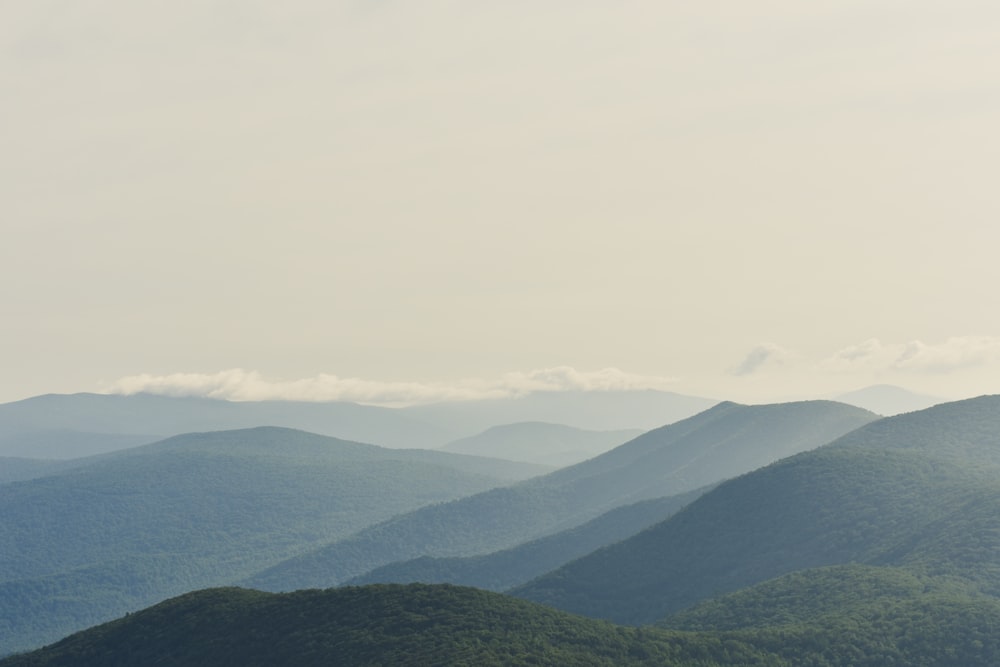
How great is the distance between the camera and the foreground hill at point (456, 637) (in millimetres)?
144250

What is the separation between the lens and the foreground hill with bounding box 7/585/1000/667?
473 feet

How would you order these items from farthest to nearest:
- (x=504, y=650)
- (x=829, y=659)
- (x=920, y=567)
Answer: (x=920, y=567), (x=829, y=659), (x=504, y=650)

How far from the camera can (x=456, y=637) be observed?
482 ft

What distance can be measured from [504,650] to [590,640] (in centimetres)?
1599

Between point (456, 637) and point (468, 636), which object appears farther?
point (468, 636)

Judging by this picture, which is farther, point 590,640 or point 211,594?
point 211,594

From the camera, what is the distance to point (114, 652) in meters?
160

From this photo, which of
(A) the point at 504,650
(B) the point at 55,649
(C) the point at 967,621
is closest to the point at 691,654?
(A) the point at 504,650

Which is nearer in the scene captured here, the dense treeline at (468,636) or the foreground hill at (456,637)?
the foreground hill at (456,637)

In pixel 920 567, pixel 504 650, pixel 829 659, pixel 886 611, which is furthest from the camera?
pixel 920 567

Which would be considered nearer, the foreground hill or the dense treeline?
the foreground hill

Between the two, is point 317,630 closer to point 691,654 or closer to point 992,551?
point 691,654

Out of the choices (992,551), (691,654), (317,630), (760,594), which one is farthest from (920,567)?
(317,630)

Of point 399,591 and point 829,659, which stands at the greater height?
point 399,591
